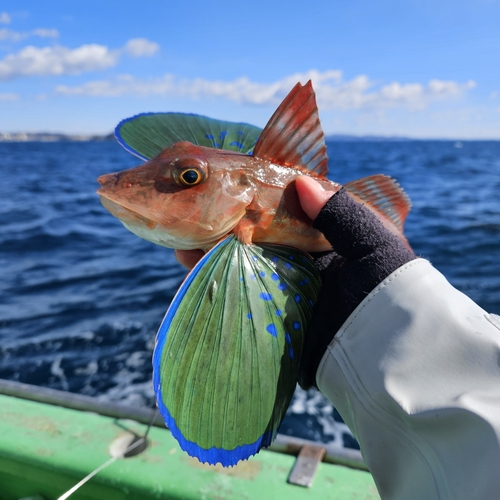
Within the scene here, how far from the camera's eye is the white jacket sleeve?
1.49 metres

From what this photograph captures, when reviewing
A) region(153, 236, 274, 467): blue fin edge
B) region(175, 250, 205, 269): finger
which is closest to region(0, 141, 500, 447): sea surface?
region(175, 250, 205, 269): finger

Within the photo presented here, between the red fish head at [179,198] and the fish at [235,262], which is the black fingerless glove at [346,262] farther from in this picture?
the red fish head at [179,198]

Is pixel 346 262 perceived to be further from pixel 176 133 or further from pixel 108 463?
pixel 108 463

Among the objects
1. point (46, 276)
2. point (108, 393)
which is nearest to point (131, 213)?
point (108, 393)

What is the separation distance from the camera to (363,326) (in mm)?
1886

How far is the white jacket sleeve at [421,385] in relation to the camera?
149 centimetres

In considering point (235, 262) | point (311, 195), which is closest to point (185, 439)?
point (235, 262)

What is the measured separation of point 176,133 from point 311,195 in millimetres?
961

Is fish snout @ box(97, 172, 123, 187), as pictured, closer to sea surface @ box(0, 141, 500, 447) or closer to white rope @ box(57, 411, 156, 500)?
white rope @ box(57, 411, 156, 500)

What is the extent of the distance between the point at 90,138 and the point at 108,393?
20178 centimetres

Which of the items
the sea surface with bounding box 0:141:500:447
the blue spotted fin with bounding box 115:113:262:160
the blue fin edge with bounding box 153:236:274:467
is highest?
the blue spotted fin with bounding box 115:113:262:160

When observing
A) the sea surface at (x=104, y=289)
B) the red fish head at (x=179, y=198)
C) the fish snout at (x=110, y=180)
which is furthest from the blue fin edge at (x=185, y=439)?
the sea surface at (x=104, y=289)

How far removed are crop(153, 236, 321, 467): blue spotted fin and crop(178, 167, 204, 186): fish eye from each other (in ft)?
1.19

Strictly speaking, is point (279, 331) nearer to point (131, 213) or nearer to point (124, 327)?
point (131, 213)
